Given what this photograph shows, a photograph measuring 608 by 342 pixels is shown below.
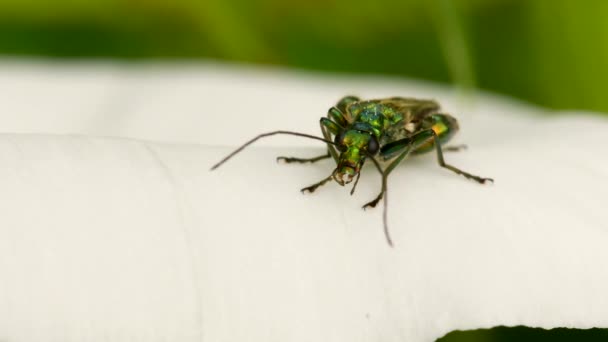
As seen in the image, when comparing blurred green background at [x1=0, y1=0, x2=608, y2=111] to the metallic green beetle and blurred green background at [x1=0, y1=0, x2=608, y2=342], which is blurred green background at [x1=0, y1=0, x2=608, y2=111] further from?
the metallic green beetle

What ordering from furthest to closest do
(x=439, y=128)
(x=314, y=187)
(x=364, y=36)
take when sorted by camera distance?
(x=364, y=36), (x=439, y=128), (x=314, y=187)

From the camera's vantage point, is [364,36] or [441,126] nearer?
[441,126]

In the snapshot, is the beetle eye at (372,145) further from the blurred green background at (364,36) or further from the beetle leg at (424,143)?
the blurred green background at (364,36)

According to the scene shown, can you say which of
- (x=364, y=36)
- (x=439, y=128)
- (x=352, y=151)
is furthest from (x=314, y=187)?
(x=364, y=36)

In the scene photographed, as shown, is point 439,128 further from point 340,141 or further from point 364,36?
point 364,36

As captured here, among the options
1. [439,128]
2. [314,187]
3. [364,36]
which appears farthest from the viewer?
[364,36]

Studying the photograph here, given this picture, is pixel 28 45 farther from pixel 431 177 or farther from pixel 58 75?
pixel 431 177

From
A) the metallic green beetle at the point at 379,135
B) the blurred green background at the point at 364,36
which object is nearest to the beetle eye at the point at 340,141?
the metallic green beetle at the point at 379,135

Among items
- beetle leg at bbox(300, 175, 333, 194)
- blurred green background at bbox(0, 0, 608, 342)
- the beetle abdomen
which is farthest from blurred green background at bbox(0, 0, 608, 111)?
beetle leg at bbox(300, 175, 333, 194)
